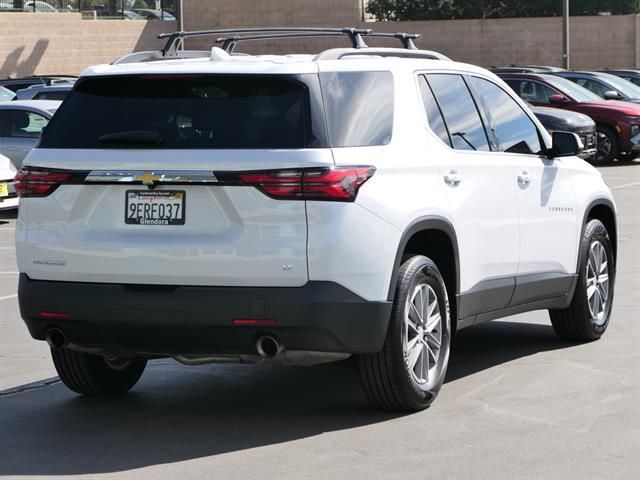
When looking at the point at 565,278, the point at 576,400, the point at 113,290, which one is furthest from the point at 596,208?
the point at 113,290

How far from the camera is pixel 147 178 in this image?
6.50m

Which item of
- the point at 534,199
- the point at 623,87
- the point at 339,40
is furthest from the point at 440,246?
the point at 339,40

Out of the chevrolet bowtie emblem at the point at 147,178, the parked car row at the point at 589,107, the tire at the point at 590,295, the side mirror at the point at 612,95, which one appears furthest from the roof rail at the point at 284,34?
the side mirror at the point at 612,95

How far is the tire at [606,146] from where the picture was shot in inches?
1054

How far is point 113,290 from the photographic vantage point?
258 inches

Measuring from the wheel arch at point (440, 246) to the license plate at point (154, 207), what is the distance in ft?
3.61

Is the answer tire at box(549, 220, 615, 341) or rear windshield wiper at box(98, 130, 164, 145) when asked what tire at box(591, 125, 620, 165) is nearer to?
tire at box(549, 220, 615, 341)

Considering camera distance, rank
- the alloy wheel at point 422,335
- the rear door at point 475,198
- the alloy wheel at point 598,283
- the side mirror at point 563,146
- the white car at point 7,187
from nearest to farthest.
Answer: the alloy wheel at point 422,335
the rear door at point 475,198
the side mirror at point 563,146
the alloy wheel at point 598,283
the white car at point 7,187

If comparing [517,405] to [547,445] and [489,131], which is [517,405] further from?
[489,131]

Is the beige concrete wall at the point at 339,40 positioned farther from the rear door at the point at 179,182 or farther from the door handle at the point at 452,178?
the rear door at the point at 179,182

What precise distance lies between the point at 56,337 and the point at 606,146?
21316 mm

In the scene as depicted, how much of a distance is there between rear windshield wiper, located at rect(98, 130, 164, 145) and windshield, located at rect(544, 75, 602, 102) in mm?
21635

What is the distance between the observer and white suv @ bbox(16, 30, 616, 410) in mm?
6340

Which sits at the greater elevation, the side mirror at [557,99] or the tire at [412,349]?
the side mirror at [557,99]
